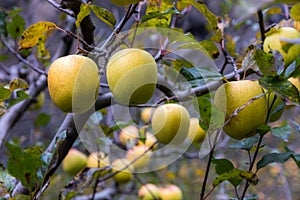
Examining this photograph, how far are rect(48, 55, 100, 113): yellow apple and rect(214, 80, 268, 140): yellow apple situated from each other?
17 cm

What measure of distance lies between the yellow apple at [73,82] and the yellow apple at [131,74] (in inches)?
0.9

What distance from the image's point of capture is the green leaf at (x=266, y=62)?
49 cm

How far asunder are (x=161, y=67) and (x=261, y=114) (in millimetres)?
365

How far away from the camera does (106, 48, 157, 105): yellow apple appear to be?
1.56 feet

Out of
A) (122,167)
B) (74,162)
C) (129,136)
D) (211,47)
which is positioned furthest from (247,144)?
(74,162)

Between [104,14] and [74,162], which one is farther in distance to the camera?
[74,162]

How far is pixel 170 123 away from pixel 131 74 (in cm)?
17

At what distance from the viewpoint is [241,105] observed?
1.64 feet

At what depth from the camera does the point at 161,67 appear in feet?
2.77

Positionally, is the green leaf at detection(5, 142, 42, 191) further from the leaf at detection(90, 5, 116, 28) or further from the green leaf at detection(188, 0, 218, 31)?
the green leaf at detection(188, 0, 218, 31)

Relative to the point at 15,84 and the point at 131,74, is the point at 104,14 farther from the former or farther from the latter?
the point at 15,84

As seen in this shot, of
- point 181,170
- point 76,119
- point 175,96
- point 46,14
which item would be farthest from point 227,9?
point 46,14

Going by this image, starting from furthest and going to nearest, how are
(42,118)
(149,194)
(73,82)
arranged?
(42,118)
(149,194)
(73,82)

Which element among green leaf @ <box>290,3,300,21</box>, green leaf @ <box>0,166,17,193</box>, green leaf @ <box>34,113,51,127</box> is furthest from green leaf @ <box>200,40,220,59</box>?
green leaf @ <box>34,113,51,127</box>
